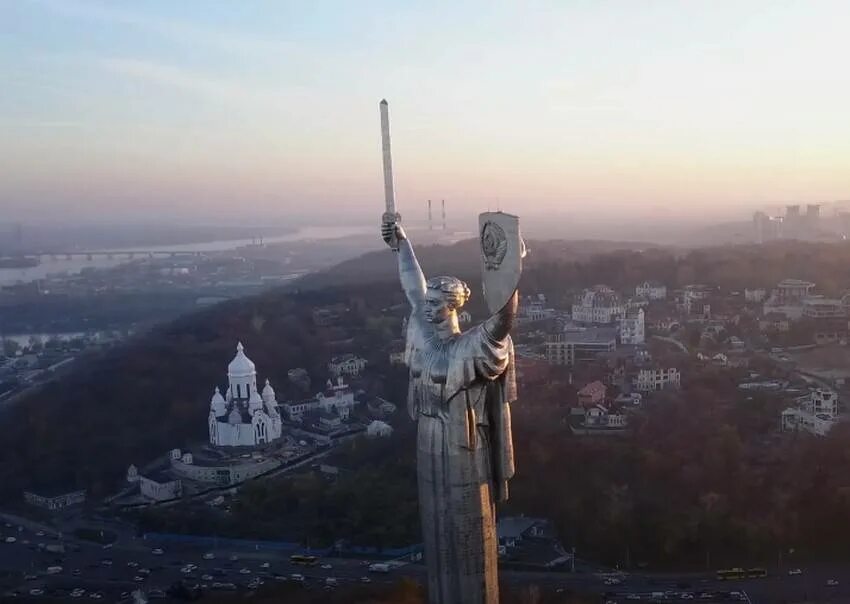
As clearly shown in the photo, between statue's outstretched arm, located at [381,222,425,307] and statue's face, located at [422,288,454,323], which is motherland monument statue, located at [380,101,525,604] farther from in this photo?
statue's outstretched arm, located at [381,222,425,307]

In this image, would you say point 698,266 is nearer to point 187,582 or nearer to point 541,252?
point 541,252

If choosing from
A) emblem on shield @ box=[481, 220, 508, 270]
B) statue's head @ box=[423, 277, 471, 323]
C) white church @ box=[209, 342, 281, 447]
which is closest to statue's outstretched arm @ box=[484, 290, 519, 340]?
emblem on shield @ box=[481, 220, 508, 270]

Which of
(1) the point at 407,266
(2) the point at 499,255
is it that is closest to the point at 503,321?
(2) the point at 499,255

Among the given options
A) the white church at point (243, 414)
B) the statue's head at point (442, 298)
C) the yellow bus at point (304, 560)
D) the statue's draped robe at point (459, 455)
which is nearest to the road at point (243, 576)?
the yellow bus at point (304, 560)

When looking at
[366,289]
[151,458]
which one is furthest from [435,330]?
[366,289]

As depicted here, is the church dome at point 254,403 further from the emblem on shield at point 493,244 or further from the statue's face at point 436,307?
the emblem on shield at point 493,244

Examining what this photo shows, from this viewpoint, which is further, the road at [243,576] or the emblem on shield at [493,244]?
the road at [243,576]
